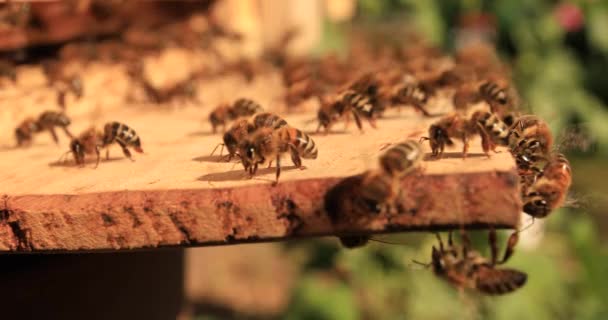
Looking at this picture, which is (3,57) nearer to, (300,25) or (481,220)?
(481,220)

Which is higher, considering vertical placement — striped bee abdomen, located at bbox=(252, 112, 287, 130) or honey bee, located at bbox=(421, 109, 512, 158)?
striped bee abdomen, located at bbox=(252, 112, 287, 130)

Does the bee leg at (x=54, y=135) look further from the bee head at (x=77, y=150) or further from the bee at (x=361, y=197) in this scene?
the bee at (x=361, y=197)

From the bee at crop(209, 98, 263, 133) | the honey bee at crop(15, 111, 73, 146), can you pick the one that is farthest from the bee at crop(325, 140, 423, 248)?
the honey bee at crop(15, 111, 73, 146)

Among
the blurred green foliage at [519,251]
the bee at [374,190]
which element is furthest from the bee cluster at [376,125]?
the blurred green foliage at [519,251]

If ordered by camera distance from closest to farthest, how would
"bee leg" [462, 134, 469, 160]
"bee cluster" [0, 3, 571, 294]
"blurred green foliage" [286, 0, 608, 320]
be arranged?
"bee cluster" [0, 3, 571, 294] < "bee leg" [462, 134, 469, 160] < "blurred green foliage" [286, 0, 608, 320]

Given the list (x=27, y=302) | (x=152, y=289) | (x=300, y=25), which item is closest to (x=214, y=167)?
(x=27, y=302)

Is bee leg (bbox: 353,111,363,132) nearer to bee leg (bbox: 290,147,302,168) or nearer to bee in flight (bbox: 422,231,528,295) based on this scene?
bee in flight (bbox: 422,231,528,295)
